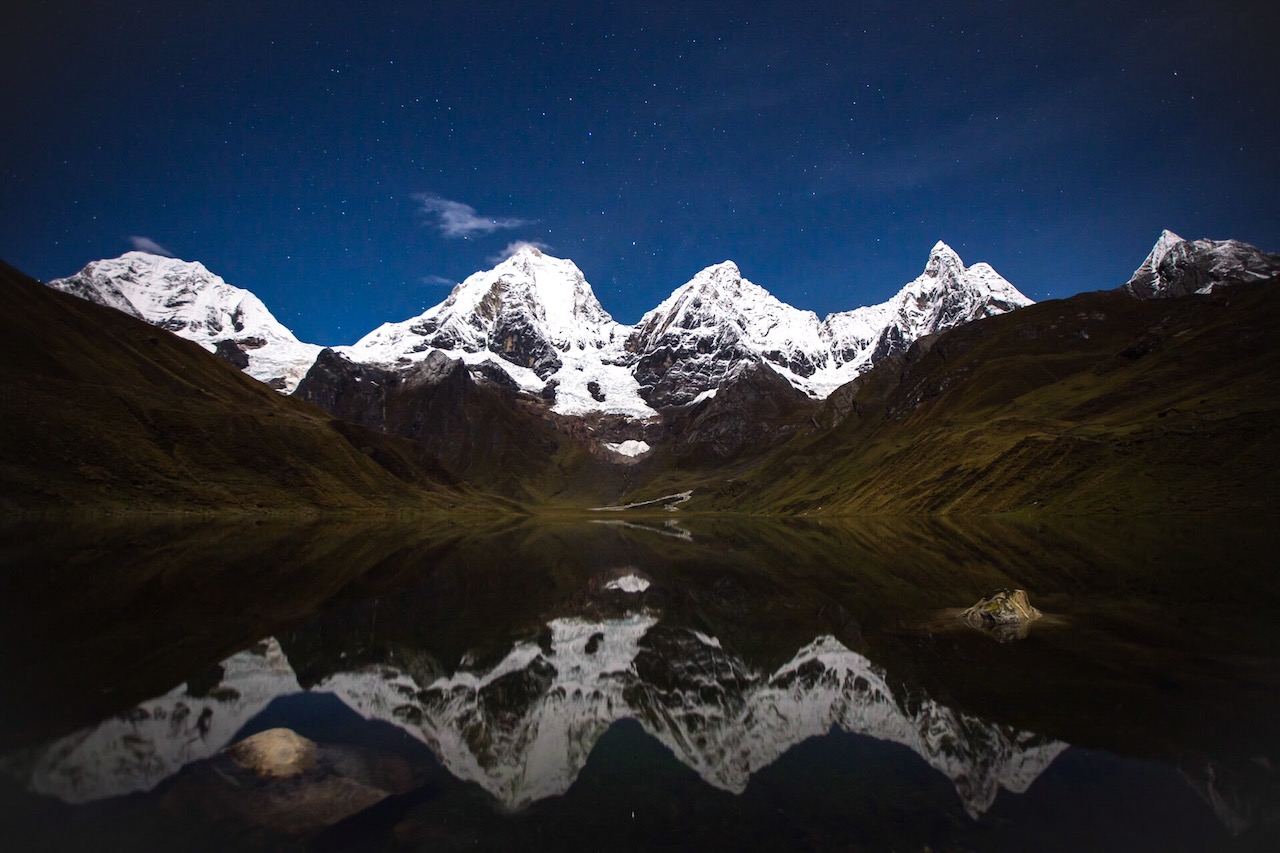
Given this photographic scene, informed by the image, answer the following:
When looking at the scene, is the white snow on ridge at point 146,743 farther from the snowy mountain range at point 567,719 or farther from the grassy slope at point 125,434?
the grassy slope at point 125,434

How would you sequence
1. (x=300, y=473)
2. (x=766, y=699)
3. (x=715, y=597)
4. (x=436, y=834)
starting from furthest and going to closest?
(x=300, y=473), (x=715, y=597), (x=766, y=699), (x=436, y=834)

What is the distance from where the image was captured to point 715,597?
49312mm

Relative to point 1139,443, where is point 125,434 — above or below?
below

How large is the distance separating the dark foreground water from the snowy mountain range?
127 millimetres

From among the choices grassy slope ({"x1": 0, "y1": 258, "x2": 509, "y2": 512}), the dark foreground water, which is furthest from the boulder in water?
grassy slope ({"x1": 0, "y1": 258, "x2": 509, "y2": 512})

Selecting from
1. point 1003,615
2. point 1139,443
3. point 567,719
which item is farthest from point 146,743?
point 1139,443

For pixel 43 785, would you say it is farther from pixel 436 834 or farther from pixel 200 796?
pixel 436 834

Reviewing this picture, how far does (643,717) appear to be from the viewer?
75.3 feet


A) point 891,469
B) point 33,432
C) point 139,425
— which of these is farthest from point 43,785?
point 891,469

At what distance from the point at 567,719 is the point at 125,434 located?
6042 inches

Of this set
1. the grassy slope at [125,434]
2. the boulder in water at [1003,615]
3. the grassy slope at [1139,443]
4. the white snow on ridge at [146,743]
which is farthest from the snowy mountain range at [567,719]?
the grassy slope at [125,434]

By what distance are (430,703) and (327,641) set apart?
439 inches

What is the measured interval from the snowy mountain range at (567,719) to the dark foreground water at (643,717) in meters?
0.13

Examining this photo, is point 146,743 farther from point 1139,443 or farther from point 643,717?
point 1139,443
